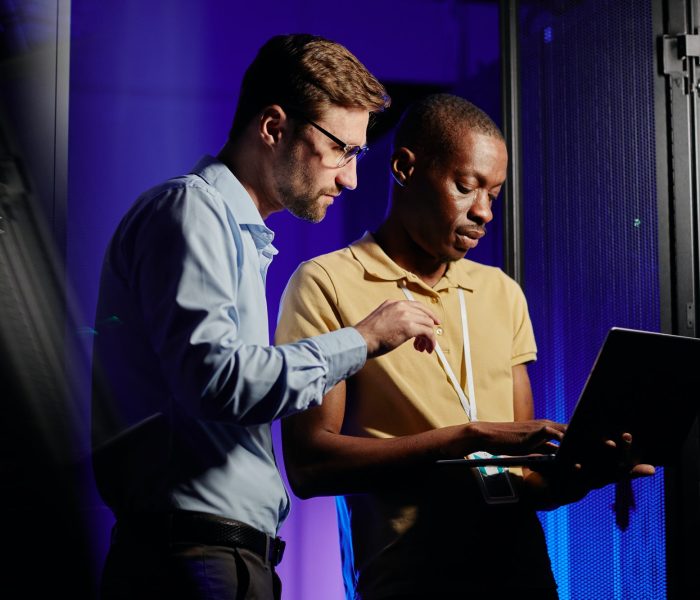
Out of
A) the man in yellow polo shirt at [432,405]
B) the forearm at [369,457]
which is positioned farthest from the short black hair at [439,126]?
the forearm at [369,457]

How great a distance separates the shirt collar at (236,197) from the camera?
153 centimetres

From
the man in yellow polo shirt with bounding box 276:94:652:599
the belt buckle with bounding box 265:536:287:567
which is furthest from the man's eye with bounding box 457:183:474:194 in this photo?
the belt buckle with bounding box 265:536:287:567

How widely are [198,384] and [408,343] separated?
2.62 ft

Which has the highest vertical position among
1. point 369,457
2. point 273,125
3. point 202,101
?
point 202,101

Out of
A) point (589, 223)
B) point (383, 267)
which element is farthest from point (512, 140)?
point (383, 267)

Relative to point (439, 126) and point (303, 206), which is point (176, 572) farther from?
point (439, 126)

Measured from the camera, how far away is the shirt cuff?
4.47ft

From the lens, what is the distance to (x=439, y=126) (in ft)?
6.89

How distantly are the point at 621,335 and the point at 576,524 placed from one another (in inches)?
44.9

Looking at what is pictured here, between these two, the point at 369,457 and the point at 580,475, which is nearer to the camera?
the point at 369,457

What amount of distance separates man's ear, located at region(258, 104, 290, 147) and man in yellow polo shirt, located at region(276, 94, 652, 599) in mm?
428

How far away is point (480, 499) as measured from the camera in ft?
6.06

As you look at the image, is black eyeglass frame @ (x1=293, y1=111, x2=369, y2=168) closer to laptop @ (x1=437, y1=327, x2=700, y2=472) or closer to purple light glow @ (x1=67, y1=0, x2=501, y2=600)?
laptop @ (x1=437, y1=327, x2=700, y2=472)

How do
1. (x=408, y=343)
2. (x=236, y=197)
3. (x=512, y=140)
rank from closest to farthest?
1. (x=236, y=197)
2. (x=408, y=343)
3. (x=512, y=140)
